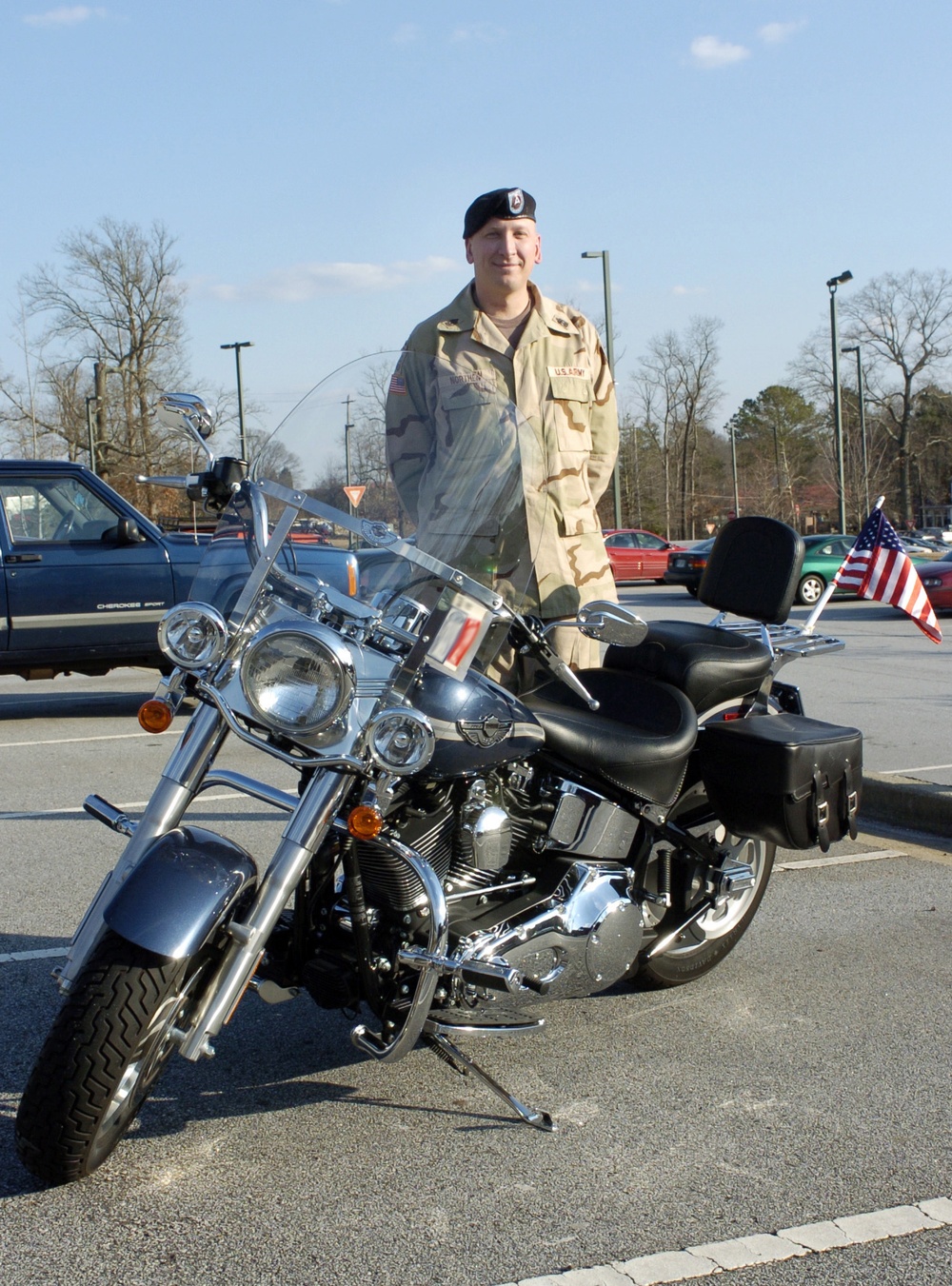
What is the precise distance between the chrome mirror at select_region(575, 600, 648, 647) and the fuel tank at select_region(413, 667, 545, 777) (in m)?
0.30

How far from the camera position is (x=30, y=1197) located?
9.00 ft

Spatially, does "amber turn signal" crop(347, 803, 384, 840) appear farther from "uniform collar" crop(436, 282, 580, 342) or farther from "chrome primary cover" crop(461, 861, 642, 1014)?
"uniform collar" crop(436, 282, 580, 342)

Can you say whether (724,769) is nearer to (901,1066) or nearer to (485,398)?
(901,1066)

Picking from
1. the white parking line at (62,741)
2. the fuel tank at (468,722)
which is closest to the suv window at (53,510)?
the white parking line at (62,741)

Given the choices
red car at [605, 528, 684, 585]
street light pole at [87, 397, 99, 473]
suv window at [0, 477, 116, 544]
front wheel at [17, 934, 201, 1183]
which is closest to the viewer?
front wheel at [17, 934, 201, 1183]

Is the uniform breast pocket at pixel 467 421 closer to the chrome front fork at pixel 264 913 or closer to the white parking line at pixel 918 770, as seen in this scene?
the chrome front fork at pixel 264 913

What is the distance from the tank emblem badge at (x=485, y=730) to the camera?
2.88 meters

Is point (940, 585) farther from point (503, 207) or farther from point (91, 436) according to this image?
point (91, 436)

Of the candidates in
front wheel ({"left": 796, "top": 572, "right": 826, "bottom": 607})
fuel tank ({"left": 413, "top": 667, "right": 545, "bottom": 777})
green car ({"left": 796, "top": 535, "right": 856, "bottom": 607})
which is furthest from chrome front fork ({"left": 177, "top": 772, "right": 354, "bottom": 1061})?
front wheel ({"left": 796, "top": 572, "right": 826, "bottom": 607})

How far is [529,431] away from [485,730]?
73cm

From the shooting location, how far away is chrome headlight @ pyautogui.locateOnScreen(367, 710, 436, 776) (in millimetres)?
2703

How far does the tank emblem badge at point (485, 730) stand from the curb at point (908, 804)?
3935mm

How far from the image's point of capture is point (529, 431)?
306 cm

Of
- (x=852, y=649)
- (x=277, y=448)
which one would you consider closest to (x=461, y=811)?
Answer: (x=277, y=448)
